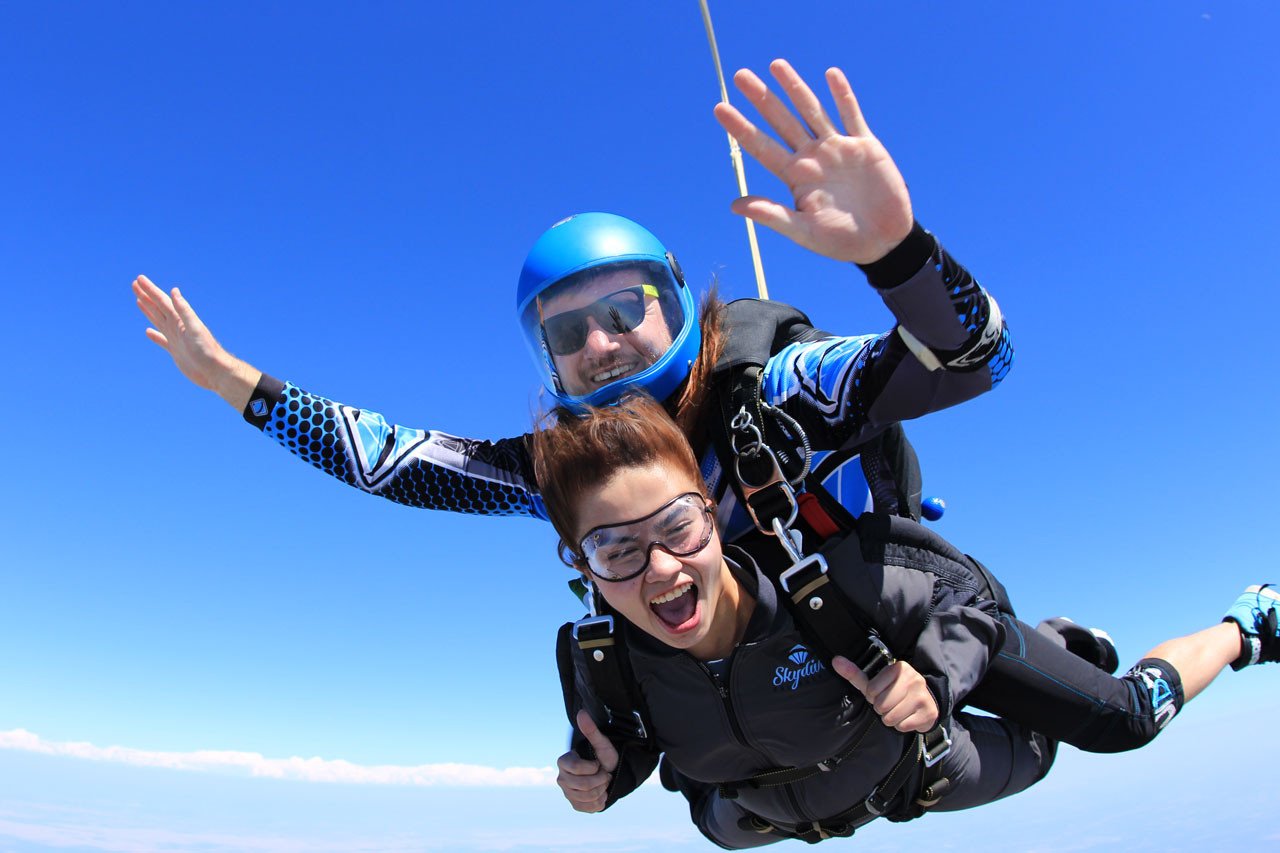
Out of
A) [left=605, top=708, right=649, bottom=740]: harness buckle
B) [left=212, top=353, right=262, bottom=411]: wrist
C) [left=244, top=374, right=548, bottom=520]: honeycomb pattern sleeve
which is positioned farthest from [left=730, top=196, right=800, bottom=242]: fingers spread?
[left=212, top=353, right=262, bottom=411]: wrist

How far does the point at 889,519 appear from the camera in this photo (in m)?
2.20

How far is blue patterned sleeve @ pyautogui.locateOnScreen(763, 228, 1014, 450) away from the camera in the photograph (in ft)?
5.76

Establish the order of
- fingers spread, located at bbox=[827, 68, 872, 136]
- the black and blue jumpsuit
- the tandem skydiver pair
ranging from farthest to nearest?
the tandem skydiver pair, the black and blue jumpsuit, fingers spread, located at bbox=[827, 68, 872, 136]

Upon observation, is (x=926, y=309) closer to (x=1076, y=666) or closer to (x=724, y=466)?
(x=724, y=466)

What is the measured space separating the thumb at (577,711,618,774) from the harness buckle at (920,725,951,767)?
82 cm

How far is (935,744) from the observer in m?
2.43

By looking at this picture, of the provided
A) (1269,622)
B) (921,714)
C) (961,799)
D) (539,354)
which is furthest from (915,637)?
(1269,622)

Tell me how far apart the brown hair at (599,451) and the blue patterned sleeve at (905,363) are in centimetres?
27

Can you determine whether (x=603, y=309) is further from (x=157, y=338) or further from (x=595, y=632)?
(x=157, y=338)

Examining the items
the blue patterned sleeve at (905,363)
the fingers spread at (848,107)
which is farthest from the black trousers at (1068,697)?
the fingers spread at (848,107)

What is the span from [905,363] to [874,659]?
0.68 meters

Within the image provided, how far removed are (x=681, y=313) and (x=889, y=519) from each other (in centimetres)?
90

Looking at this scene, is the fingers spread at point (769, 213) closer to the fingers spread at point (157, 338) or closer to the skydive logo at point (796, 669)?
the skydive logo at point (796, 669)

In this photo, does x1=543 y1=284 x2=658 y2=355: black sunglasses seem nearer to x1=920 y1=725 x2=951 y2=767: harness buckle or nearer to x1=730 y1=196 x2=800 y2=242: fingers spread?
x1=730 y1=196 x2=800 y2=242: fingers spread
